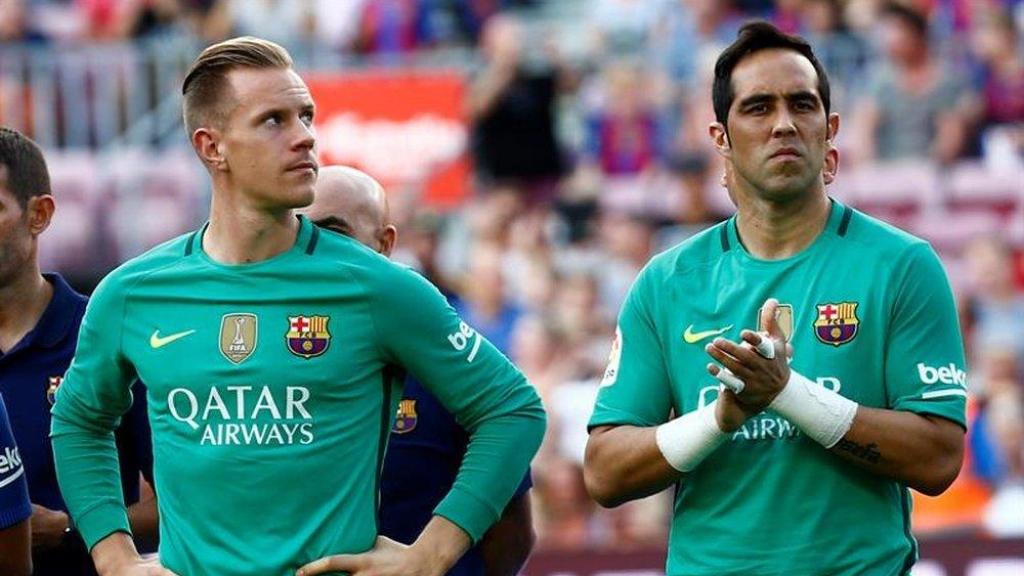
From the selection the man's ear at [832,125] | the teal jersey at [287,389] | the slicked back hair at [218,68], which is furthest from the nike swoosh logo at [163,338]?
the man's ear at [832,125]

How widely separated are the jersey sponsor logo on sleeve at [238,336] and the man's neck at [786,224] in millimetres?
1263

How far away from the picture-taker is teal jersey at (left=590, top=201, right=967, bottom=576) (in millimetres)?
5211

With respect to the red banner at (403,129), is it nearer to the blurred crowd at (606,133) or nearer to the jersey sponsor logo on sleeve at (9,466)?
the blurred crowd at (606,133)

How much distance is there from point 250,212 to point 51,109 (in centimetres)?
1118

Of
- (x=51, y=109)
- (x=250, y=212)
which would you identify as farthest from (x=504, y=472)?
(x=51, y=109)

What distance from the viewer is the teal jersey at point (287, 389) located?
507cm

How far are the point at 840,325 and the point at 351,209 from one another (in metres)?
1.53

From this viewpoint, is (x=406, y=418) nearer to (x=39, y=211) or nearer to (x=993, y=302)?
(x=39, y=211)

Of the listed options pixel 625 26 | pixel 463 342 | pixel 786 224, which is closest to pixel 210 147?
pixel 463 342

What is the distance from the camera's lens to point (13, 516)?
18.0 feet

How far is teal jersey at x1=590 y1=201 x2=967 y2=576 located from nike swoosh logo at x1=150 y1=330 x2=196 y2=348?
106cm

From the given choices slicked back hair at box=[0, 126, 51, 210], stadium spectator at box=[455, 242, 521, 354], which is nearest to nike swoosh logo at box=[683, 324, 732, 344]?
slicked back hair at box=[0, 126, 51, 210]

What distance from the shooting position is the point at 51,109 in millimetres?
16016

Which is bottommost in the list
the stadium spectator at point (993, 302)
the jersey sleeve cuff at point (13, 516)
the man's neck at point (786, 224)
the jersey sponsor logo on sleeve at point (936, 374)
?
the stadium spectator at point (993, 302)
